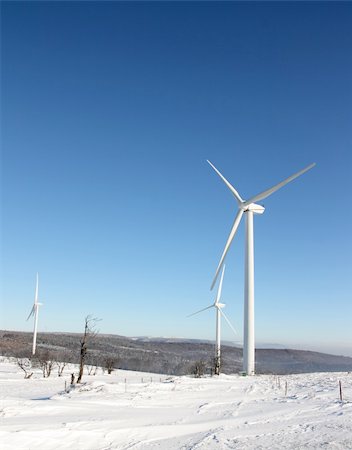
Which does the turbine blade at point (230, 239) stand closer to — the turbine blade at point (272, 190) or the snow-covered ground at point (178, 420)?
the turbine blade at point (272, 190)

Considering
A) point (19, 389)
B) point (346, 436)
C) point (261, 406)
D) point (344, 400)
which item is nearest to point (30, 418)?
point (261, 406)

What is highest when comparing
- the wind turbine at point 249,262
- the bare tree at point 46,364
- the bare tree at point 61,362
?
the wind turbine at point 249,262

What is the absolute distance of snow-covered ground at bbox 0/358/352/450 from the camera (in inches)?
514

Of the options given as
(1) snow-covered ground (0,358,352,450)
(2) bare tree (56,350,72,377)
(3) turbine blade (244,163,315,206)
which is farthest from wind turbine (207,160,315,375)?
(2) bare tree (56,350,72,377)

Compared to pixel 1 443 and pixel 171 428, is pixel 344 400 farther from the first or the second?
pixel 1 443

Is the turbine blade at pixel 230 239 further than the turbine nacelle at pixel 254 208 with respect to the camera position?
No

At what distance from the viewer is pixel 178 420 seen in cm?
1708

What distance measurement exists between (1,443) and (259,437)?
781cm

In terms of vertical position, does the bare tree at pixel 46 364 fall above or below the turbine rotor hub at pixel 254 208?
below

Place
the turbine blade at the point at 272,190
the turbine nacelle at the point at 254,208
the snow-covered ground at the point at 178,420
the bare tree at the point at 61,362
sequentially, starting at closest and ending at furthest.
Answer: the snow-covered ground at the point at 178,420
the turbine blade at the point at 272,190
the turbine nacelle at the point at 254,208
the bare tree at the point at 61,362

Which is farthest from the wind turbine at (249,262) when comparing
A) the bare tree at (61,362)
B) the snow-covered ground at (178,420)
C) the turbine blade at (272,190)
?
the bare tree at (61,362)

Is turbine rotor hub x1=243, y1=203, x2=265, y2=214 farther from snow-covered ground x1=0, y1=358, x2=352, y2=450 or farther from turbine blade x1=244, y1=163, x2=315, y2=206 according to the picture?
snow-covered ground x1=0, y1=358, x2=352, y2=450

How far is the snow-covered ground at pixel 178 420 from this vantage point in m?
13.1

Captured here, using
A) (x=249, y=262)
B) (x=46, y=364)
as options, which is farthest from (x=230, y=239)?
(x=46, y=364)
